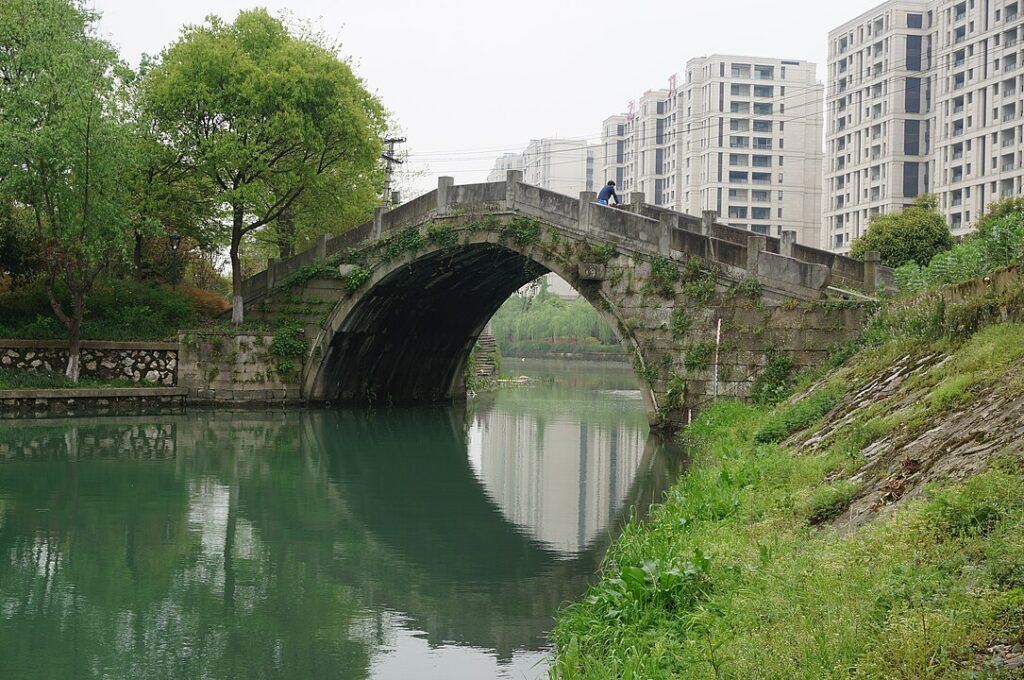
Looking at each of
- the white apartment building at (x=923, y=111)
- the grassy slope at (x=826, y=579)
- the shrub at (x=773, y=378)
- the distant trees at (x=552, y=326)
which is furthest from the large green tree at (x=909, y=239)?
the distant trees at (x=552, y=326)

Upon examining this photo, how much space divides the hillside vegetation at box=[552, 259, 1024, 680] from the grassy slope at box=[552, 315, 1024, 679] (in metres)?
0.01

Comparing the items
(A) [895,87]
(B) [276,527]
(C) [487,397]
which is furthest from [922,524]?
(A) [895,87]

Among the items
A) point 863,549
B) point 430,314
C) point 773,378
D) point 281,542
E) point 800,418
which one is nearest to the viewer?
point 863,549

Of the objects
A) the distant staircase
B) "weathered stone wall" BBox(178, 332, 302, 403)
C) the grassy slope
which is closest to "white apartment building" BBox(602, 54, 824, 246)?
the distant staircase

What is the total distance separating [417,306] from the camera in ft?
95.3

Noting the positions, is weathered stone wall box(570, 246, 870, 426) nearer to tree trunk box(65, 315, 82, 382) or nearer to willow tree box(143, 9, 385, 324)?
willow tree box(143, 9, 385, 324)

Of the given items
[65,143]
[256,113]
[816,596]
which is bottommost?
[816,596]

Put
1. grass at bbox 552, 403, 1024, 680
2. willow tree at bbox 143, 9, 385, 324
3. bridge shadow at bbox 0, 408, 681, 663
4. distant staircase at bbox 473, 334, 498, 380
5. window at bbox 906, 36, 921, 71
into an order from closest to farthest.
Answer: grass at bbox 552, 403, 1024, 680
bridge shadow at bbox 0, 408, 681, 663
willow tree at bbox 143, 9, 385, 324
distant staircase at bbox 473, 334, 498, 380
window at bbox 906, 36, 921, 71

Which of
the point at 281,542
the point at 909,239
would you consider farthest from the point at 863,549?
the point at 909,239

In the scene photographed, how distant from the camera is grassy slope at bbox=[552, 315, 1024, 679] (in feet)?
14.6

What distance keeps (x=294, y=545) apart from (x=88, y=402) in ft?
49.3

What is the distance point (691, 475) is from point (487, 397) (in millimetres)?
24628

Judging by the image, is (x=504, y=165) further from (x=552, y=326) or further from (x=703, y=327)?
(x=703, y=327)

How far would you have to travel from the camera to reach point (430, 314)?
30047mm
